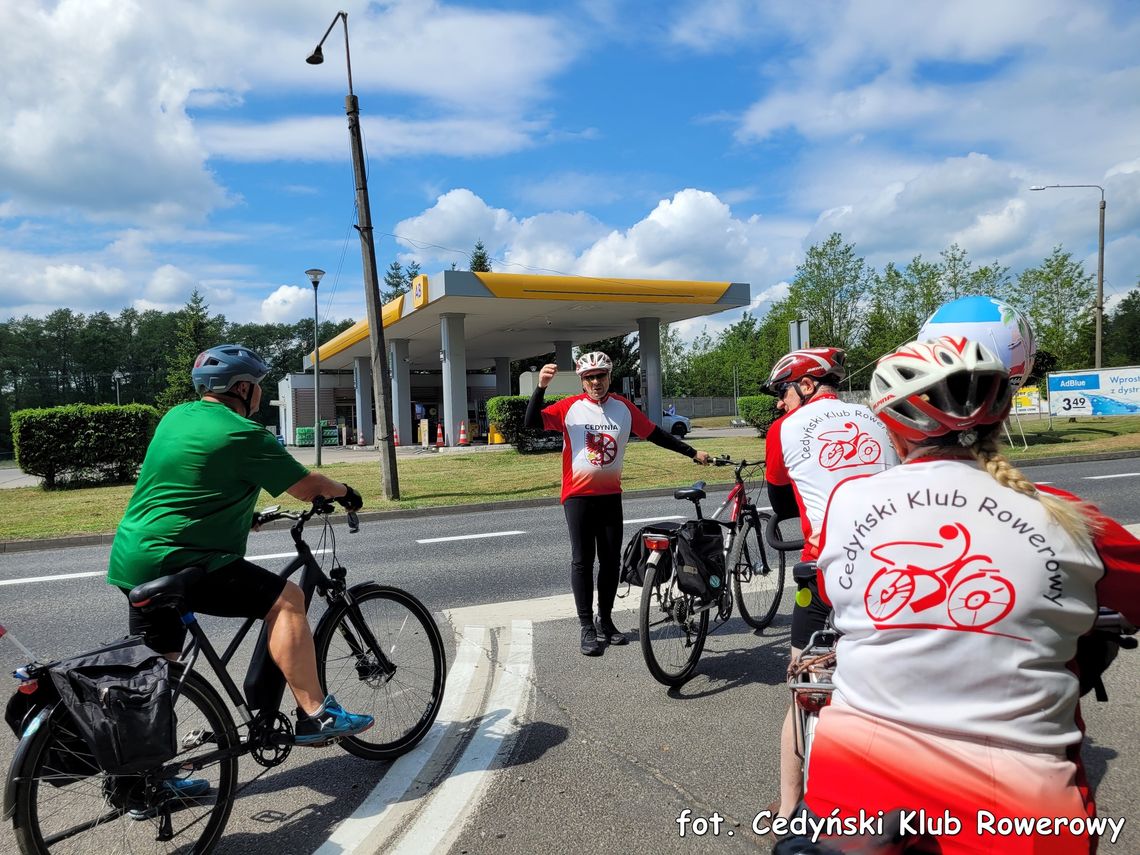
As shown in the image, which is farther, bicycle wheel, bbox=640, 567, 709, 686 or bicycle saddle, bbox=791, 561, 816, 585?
bicycle wheel, bbox=640, 567, 709, 686

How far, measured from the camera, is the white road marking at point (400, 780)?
3020 millimetres

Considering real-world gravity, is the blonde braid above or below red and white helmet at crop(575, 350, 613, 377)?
below

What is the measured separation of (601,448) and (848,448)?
1.98 meters

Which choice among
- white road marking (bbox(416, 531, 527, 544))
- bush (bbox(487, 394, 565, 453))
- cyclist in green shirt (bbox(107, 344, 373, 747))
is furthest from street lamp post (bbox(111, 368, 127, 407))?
cyclist in green shirt (bbox(107, 344, 373, 747))

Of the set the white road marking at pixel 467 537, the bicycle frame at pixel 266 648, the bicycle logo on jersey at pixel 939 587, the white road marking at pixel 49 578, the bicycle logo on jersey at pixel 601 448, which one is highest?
the bicycle logo on jersey at pixel 601 448

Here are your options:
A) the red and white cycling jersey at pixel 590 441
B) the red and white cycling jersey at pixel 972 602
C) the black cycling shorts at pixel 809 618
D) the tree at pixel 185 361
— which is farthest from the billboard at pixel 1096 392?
the tree at pixel 185 361

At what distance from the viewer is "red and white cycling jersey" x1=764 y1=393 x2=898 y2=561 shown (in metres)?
3.38

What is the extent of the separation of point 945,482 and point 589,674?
3.47 m

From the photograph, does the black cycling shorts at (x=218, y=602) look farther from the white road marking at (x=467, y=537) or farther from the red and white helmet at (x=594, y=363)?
the white road marking at (x=467, y=537)

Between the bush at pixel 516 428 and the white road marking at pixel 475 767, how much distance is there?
60.1ft

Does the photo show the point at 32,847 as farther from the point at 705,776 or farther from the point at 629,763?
the point at 705,776

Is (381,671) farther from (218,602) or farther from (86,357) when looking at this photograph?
(86,357)

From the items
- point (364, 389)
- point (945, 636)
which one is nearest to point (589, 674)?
point (945, 636)

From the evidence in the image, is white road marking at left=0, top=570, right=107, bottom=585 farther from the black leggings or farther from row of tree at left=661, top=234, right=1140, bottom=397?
row of tree at left=661, top=234, right=1140, bottom=397
